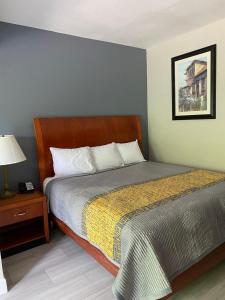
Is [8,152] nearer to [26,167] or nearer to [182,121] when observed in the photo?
[26,167]

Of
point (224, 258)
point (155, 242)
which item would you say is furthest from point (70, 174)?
point (224, 258)

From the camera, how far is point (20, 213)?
7.64 ft

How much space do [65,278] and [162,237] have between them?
3.39ft

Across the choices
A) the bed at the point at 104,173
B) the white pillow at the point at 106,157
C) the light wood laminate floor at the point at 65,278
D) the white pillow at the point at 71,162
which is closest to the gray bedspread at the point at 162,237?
the bed at the point at 104,173

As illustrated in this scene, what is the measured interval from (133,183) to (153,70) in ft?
7.29

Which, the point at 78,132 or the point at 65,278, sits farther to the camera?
the point at 78,132

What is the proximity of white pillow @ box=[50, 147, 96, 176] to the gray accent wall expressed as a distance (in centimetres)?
34

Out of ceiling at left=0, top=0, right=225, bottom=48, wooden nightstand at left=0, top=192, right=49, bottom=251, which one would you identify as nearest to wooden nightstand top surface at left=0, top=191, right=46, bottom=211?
wooden nightstand at left=0, top=192, right=49, bottom=251

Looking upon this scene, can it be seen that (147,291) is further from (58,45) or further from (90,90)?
(58,45)

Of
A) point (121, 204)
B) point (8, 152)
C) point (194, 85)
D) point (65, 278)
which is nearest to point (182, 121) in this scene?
point (194, 85)

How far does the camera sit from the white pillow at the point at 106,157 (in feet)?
9.82

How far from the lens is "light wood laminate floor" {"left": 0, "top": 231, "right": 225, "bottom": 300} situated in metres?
1.76

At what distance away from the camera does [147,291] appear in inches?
55.9

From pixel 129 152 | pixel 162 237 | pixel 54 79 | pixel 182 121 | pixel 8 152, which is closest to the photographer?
pixel 162 237
